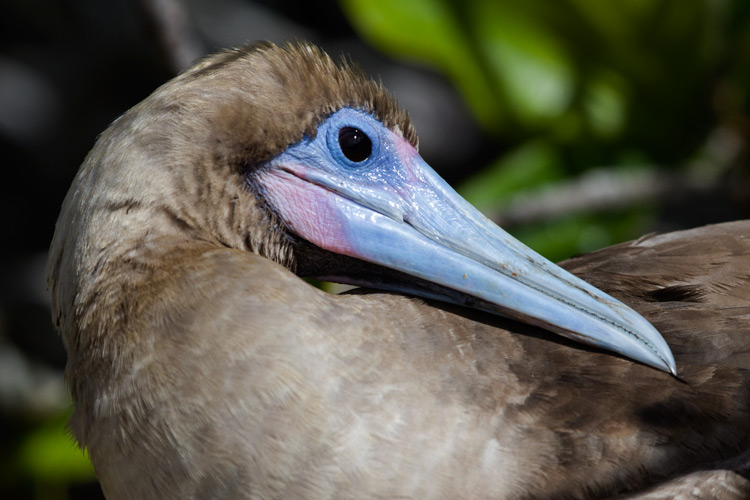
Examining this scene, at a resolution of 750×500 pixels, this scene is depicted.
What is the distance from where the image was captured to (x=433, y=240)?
174cm

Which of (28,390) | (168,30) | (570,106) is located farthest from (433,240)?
(28,390)

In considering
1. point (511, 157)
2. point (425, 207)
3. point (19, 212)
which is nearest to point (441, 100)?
point (511, 157)

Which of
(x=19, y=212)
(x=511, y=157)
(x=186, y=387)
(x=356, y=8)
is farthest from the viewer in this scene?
(x=19, y=212)

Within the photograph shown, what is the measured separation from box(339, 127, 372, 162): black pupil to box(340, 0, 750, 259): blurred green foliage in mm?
1626

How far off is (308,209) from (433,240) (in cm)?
26

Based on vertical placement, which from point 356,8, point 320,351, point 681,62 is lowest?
point 320,351

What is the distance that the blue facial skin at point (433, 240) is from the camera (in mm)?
1657

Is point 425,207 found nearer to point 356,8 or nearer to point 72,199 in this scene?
point 72,199

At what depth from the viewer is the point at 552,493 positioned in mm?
1519

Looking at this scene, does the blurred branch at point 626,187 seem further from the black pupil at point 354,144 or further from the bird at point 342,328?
the black pupil at point 354,144

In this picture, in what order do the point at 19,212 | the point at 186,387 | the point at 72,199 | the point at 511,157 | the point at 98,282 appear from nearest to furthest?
the point at 186,387 < the point at 98,282 < the point at 72,199 < the point at 511,157 < the point at 19,212

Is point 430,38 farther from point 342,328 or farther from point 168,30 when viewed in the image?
point 342,328

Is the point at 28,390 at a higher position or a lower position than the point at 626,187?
lower

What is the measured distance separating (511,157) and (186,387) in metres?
2.28
